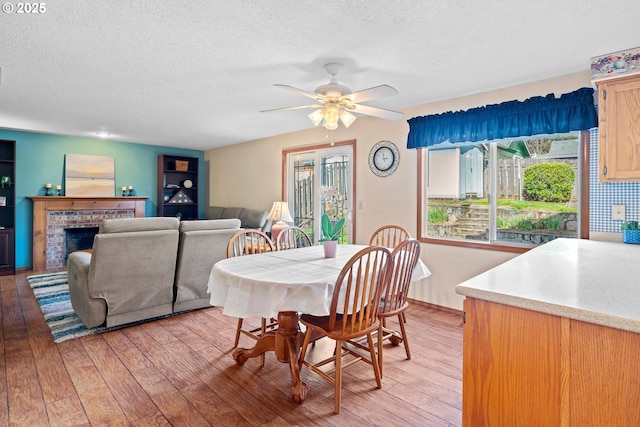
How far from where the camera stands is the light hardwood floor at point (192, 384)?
1.89m

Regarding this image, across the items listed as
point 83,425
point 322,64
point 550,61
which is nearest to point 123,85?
point 322,64

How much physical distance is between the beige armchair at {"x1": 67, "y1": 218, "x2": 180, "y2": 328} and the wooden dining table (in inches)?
44.5

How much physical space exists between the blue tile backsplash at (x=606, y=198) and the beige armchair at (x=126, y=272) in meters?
3.72

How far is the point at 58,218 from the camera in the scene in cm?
575

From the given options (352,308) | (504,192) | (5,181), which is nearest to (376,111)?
(504,192)

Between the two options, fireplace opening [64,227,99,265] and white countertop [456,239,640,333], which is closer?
white countertop [456,239,640,333]

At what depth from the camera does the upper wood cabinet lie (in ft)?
7.77

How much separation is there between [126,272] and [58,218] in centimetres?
385

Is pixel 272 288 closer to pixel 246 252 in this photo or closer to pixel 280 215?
pixel 246 252

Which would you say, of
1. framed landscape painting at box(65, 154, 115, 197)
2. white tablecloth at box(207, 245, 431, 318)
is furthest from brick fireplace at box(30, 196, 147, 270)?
white tablecloth at box(207, 245, 431, 318)

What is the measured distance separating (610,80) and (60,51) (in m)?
4.11

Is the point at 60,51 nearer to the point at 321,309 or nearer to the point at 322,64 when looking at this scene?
the point at 322,64

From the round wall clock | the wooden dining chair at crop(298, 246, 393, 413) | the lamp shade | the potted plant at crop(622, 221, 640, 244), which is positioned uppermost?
the round wall clock

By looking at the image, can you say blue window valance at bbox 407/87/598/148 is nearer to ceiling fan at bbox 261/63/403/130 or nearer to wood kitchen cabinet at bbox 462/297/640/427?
ceiling fan at bbox 261/63/403/130
